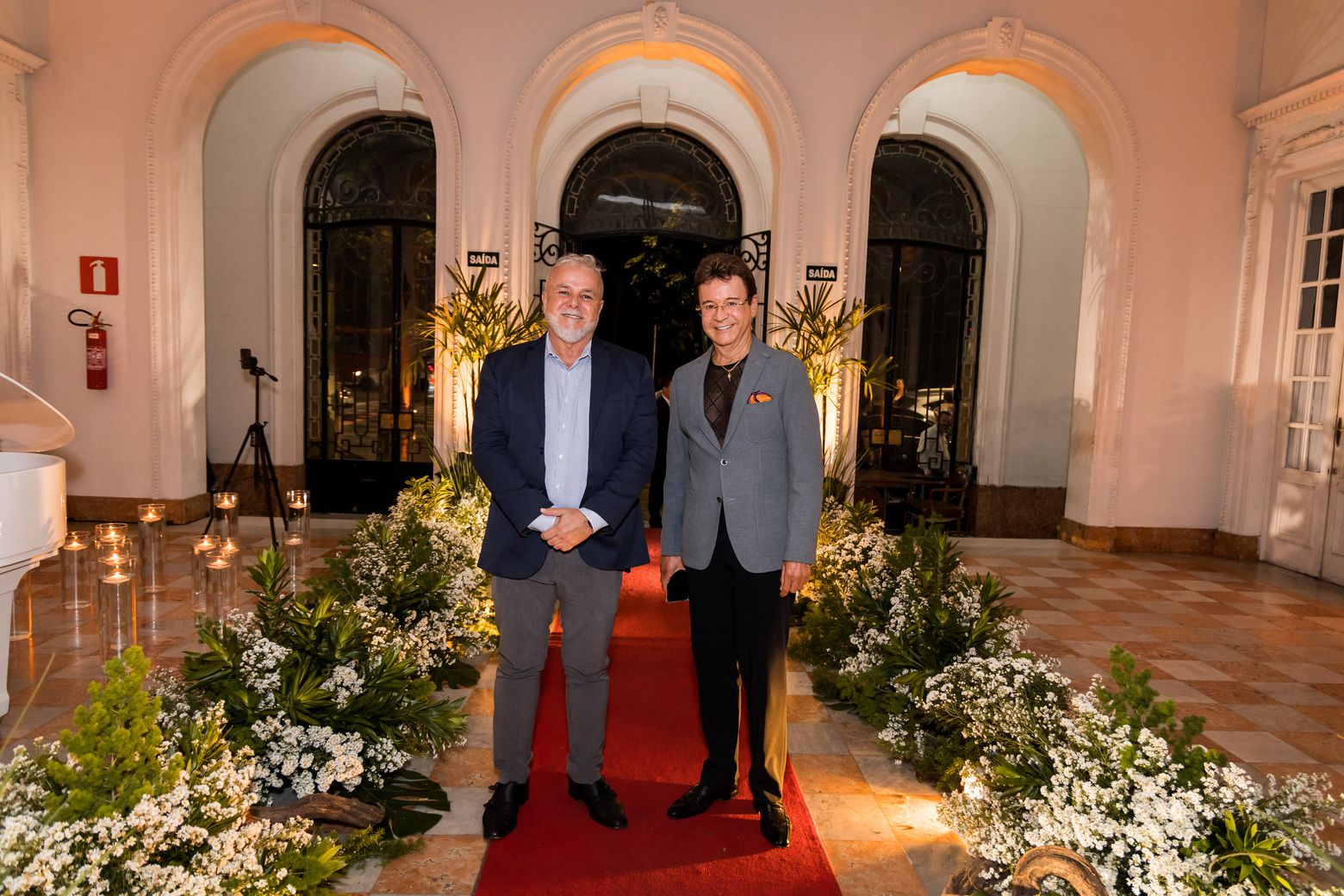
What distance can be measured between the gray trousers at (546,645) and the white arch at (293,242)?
7.01 m

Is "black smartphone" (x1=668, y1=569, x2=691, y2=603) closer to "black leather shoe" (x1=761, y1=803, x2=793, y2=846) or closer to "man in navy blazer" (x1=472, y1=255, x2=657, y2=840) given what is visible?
"man in navy blazer" (x1=472, y1=255, x2=657, y2=840)

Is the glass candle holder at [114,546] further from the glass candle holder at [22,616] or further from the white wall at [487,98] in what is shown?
the white wall at [487,98]

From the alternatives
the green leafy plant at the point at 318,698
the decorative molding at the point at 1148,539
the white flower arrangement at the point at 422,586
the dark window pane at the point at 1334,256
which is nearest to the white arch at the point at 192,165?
the white flower arrangement at the point at 422,586

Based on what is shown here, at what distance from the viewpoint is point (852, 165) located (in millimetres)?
6715

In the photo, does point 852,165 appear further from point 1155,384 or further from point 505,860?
point 505,860

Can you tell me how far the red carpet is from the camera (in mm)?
2412

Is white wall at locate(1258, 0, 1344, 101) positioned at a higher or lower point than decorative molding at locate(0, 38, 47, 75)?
higher

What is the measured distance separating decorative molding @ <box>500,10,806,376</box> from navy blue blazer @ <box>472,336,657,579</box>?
4284 mm

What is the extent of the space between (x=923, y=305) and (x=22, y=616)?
8.42 metres

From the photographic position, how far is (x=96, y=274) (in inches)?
266

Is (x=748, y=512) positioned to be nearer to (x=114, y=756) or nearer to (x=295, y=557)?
(x=114, y=756)

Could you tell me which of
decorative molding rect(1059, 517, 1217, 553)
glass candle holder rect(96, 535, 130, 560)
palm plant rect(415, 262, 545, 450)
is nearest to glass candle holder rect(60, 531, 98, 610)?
glass candle holder rect(96, 535, 130, 560)

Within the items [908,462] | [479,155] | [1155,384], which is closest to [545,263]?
[479,155]

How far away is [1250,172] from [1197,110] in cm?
72
